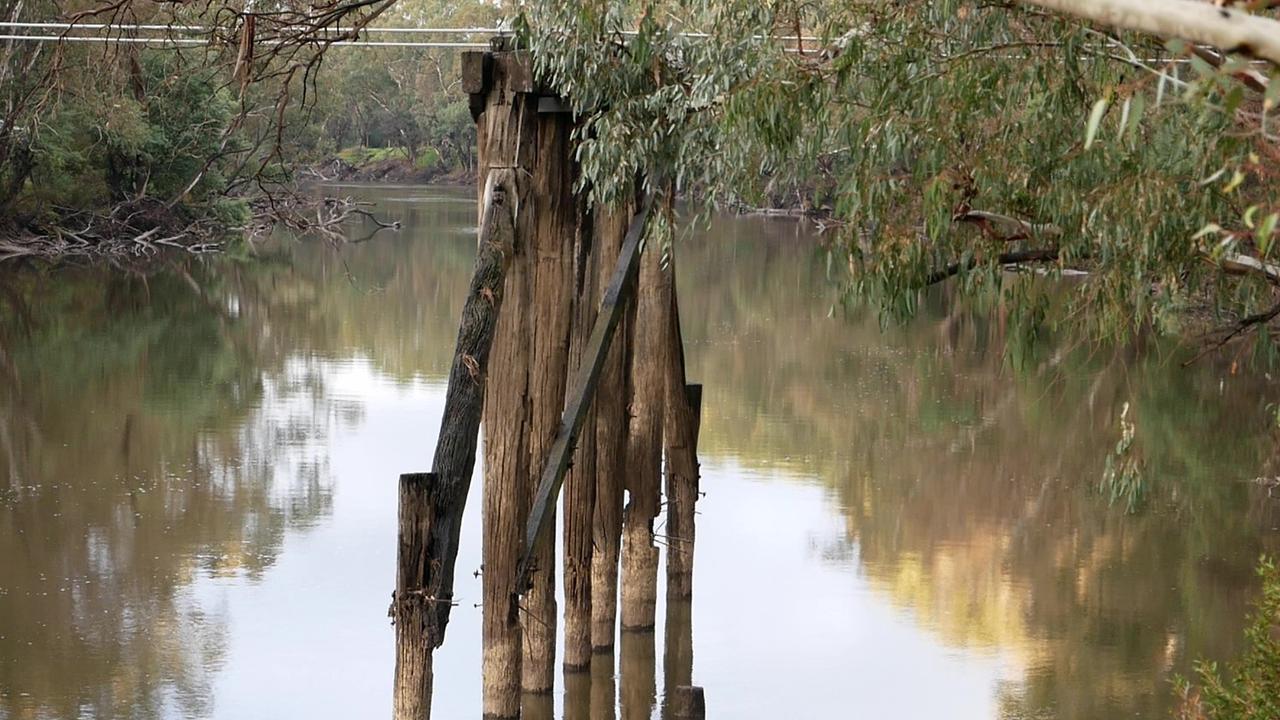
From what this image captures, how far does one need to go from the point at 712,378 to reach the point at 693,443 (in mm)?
10283

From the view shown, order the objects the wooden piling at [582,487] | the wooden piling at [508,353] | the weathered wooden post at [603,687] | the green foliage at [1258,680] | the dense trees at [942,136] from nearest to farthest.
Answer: the green foliage at [1258,680] → the dense trees at [942,136] → the wooden piling at [508,353] → the wooden piling at [582,487] → the weathered wooden post at [603,687]

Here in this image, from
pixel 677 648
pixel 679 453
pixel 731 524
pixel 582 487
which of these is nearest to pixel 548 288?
pixel 582 487

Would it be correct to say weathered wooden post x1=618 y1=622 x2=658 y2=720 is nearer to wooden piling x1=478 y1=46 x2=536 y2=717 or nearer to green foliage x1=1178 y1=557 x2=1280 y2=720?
wooden piling x1=478 y1=46 x2=536 y2=717

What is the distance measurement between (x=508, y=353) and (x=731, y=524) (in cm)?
611

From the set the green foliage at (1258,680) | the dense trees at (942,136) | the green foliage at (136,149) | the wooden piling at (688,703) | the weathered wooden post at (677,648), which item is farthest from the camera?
the green foliage at (136,149)

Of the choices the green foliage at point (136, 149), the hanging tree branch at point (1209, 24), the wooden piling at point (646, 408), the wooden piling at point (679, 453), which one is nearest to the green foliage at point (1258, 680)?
the wooden piling at point (646, 408)

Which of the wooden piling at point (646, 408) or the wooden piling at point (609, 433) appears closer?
the wooden piling at point (609, 433)

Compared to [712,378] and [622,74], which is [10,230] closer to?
[712,378]

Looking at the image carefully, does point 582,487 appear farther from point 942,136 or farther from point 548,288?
point 942,136

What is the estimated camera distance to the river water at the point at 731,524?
903 cm

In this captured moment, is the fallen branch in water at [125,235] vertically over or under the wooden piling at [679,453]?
under

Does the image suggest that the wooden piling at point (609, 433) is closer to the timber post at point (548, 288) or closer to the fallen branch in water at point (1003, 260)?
the timber post at point (548, 288)

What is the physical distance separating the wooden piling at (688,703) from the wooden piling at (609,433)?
4.56 feet

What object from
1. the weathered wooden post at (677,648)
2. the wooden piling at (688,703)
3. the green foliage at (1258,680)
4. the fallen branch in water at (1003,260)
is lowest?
the weathered wooden post at (677,648)
